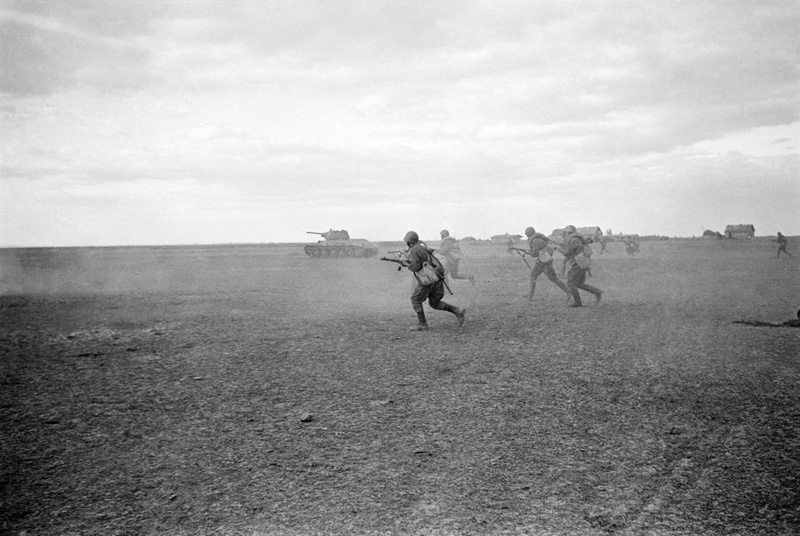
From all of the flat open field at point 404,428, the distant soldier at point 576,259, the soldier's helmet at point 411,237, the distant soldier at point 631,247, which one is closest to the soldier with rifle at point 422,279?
the soldier's helmet at point 411,237

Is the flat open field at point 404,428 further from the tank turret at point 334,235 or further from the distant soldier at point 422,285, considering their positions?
the tank turret at point 334,235

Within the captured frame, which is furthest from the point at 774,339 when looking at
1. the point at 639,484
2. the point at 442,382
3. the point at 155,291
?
the point at 155,291

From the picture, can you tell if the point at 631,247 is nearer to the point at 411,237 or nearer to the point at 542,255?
the point at 542,255

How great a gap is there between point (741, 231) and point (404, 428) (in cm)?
9012

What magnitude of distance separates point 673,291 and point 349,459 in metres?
14.9

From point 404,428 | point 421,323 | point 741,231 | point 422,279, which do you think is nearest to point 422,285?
point 422,279

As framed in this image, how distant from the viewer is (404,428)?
5055 millimetres

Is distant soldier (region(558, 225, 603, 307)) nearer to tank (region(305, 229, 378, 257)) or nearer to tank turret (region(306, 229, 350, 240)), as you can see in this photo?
tank (region(305, 229, 378, 257))

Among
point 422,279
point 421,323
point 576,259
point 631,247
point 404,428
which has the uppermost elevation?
point 631,247

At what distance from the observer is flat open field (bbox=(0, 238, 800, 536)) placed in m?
3.49

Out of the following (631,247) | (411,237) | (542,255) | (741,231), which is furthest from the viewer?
(741,231)

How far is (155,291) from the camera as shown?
61.2ft

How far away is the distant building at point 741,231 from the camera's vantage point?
7931 centimetres

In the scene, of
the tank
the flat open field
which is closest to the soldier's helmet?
the flat open field
